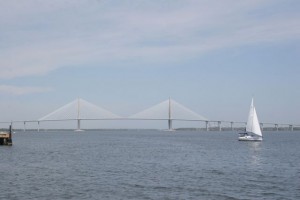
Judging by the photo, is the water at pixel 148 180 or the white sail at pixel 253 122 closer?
the water at pixel 148 180

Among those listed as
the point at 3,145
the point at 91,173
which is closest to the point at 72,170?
the point at 91,173

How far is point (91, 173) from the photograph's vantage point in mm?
35219

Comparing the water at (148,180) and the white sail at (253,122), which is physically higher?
the white sail at (253,122)

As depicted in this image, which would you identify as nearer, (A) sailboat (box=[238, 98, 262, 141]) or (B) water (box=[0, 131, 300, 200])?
(B) water (box=[0, 131, 300, 200])

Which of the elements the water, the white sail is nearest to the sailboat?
the white sail

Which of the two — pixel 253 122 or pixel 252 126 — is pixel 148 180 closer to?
pixel 253 122

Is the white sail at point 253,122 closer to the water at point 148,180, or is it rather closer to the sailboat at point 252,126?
the sailboat at point 252,126

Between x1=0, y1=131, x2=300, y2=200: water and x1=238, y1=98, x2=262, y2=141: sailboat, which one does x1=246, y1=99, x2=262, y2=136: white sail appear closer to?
x1=238, y1=98, x2=262, y2=141: sailboat

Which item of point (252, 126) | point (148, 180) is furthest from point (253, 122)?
point (148, 180)

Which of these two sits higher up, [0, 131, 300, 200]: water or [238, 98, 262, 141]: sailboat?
[238, 98, 262, 141]: sailboat

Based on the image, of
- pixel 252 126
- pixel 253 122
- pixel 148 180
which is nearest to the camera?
pixel 148 180

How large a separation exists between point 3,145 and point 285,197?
61612 mm

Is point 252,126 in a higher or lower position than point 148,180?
higher

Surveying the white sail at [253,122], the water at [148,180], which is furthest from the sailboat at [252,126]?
the water at [148,180]
